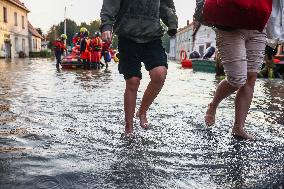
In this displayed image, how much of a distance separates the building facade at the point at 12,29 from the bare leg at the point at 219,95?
116ft

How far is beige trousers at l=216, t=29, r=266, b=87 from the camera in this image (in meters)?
3.11

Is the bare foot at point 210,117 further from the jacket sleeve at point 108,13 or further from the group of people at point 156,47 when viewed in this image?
the jacket sleeve at point 108,13

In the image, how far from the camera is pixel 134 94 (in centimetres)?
333

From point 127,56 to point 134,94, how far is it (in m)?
0.33

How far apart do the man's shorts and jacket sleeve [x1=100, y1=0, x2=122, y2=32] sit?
22cm

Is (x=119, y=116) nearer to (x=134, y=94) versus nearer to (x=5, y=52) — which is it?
(x=134, y=94)

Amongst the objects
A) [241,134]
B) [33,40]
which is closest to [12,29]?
[33,40]

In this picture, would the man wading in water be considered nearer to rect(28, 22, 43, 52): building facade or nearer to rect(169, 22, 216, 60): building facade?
rect(169, 22, 216, 60): building facade

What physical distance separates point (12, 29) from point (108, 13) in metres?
41.5

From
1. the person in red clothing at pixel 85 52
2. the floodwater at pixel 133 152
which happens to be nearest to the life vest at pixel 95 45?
the person in red clothing at pixel 85 52

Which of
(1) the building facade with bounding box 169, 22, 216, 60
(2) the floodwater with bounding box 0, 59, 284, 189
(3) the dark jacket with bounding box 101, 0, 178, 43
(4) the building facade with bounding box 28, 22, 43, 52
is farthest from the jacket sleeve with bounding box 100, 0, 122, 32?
(4) the building facade with bounding box 28, 22, 43, 52

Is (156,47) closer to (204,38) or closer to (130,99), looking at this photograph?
(130,99)

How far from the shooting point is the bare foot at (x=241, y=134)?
313 cm

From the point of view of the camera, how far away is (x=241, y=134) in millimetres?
3174
